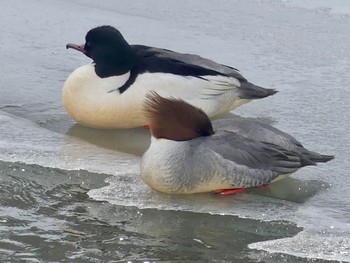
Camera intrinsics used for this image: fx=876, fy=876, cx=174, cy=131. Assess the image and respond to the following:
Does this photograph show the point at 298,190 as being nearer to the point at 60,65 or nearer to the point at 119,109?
the point at 119,109

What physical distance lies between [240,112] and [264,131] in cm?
152

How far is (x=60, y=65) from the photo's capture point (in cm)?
775

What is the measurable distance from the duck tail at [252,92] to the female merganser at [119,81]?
0.40 meters

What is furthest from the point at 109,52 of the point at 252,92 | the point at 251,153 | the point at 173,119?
the point at 251,153

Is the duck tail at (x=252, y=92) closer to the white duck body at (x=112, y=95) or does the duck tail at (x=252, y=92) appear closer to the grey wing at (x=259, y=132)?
the white duck body at (x=112, y=95)

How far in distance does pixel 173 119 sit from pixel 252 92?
1679 millimetres

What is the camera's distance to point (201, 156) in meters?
5.21

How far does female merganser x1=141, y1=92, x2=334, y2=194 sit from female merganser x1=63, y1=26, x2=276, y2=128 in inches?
41.2

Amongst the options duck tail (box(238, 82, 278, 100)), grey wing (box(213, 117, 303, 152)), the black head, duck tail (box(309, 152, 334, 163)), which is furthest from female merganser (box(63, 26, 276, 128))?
duck tail (box(309, 152, 334, 163))

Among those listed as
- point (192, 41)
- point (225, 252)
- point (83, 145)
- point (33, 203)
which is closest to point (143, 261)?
point (225, 252)

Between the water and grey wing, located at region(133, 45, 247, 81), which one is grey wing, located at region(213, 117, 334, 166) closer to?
the water

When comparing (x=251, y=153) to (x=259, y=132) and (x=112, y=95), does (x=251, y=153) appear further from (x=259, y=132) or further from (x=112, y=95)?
(x=112, y=95)

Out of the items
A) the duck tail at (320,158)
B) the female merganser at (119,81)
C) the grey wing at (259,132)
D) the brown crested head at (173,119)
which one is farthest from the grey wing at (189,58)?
the duck tail at (320,158)

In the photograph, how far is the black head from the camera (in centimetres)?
637
